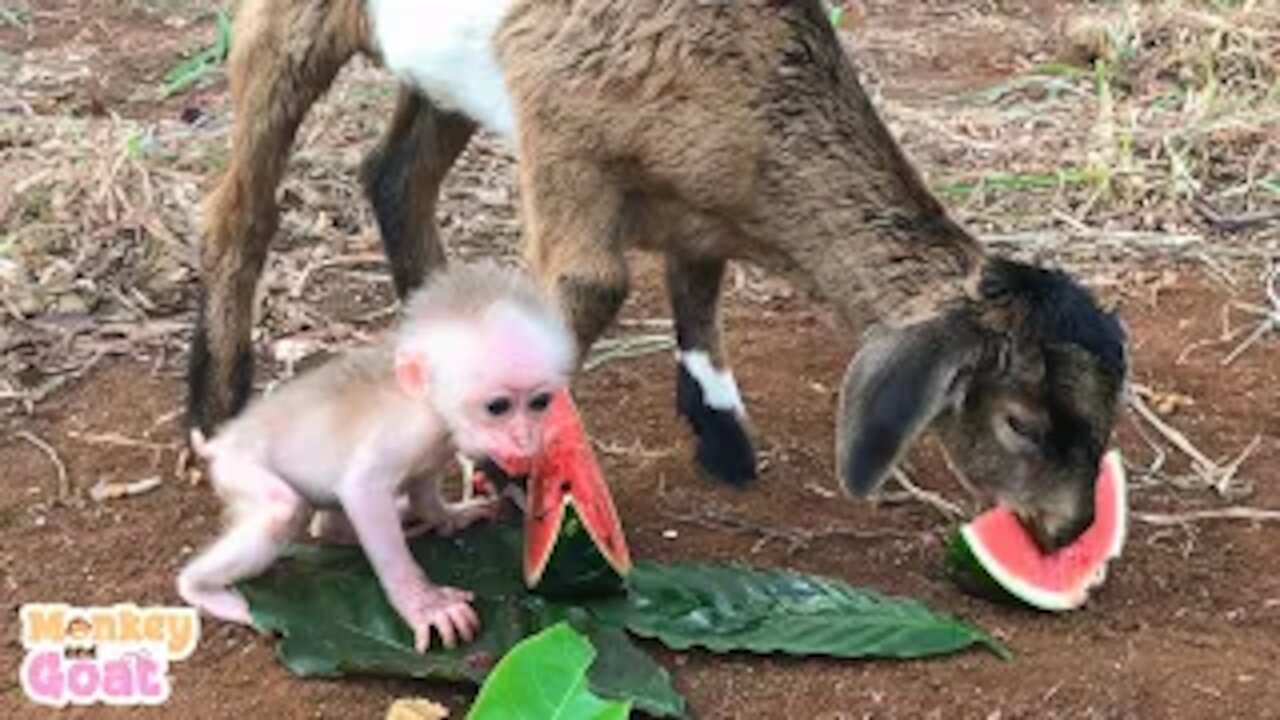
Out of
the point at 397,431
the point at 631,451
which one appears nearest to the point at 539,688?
the point at 397,431

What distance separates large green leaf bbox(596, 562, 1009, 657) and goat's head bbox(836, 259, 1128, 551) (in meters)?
0.34

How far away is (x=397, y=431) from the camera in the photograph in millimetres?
4125

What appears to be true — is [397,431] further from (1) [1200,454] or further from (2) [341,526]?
(1) [1200,454]

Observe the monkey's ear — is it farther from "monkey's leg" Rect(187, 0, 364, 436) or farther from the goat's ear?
"monkey's leg" Rect(187, 0, 364, 436)

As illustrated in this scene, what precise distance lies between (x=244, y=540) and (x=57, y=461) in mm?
1182

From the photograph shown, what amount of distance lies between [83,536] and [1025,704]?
2211 mm

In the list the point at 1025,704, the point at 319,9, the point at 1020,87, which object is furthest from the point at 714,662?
the point at 1020,87

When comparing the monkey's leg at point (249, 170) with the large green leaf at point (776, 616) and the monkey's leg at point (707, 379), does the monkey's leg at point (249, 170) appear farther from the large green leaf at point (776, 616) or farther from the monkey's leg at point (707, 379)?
the large green leaf at point (776, 616)

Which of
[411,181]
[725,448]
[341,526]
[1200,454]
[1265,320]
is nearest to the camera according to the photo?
[341,526]

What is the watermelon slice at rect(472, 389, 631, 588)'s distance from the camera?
422cm

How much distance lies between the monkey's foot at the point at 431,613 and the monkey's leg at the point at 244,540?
0.90ft

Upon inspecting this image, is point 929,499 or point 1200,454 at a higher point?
point 929,499

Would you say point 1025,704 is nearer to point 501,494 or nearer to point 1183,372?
point 501,494

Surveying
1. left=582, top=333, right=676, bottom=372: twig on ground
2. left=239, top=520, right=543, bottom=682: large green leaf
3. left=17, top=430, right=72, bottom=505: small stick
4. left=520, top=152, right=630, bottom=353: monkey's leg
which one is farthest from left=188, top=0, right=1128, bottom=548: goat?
left=17, top=430, right=72, bottom=505: small stick
